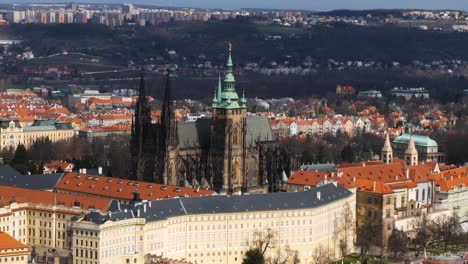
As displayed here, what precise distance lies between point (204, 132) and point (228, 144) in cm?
256

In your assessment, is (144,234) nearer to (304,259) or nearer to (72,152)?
(304,259)

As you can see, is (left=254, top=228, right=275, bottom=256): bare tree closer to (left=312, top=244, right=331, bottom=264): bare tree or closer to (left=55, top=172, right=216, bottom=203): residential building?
(left=312, top=244, right=331, bottom=264): bare tree

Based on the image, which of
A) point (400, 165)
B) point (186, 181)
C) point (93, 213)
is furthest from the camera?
point (400, 165)

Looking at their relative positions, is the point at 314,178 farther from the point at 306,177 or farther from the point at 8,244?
the point at 8,244

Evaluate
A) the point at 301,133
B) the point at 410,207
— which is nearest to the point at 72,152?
the point at 301,133

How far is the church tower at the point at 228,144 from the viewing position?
11131 cm

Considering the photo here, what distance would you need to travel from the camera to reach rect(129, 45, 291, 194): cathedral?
4257 inches

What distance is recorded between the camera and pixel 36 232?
96375 millimetres

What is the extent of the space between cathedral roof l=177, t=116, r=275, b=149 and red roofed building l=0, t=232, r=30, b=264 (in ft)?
88.3

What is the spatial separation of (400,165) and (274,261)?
27.2 meters

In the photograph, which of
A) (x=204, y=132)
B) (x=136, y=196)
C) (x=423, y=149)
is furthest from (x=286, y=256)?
(x=423, y=149)

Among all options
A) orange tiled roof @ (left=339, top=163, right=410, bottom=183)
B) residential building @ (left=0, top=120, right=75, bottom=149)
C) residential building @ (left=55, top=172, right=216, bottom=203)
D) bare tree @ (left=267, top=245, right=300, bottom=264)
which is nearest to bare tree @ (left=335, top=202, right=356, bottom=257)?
bare tree @ (left=267, top=245, right=300, bottom=264)

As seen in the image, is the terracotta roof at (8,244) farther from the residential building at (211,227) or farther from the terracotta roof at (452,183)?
the terracotta roof at (452,183)

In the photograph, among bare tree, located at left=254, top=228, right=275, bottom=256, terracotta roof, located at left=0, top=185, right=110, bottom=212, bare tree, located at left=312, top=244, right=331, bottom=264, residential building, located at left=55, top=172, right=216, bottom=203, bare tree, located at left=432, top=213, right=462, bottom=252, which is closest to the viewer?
bare tree, located at left=254, top=228, right=275, bottom=256
